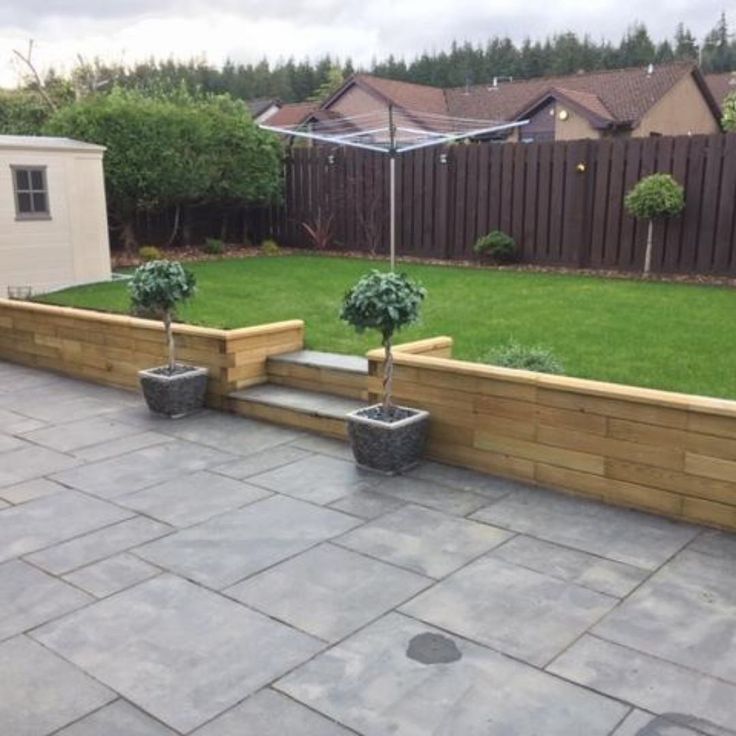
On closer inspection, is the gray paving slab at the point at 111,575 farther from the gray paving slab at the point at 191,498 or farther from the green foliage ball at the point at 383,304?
the green foliage ball at the point at 383,304

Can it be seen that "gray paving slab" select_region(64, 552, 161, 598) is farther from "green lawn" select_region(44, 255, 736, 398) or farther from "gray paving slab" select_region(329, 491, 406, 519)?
"green lawn" select_region(44, 255, 736, 398)

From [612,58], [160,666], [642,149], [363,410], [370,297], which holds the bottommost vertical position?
[160,666]

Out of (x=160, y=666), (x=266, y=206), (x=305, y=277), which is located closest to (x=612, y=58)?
(x=266, y=206)

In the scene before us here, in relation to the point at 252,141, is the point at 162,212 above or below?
below

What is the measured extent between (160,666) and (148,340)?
3984mm

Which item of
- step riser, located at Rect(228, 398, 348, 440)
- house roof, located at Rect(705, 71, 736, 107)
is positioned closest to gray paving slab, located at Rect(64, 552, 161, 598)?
step riser, located at Rect(228, 398, 348, 440)

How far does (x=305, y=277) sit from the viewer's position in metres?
10.4

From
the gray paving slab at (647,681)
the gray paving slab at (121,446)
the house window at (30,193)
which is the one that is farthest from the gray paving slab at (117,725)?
the house window at (30,193)

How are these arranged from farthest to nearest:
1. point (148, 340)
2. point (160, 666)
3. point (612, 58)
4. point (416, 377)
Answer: point (612, 58) < point (148, 340) < point (416, 377) < point (160, 666)

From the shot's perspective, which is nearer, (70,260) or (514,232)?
(70,260)

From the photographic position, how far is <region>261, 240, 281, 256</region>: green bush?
1386cm

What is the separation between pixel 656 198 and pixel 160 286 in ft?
22.3

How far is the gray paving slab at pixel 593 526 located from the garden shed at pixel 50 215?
8107mm

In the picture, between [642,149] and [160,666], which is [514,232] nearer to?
[642,149]
